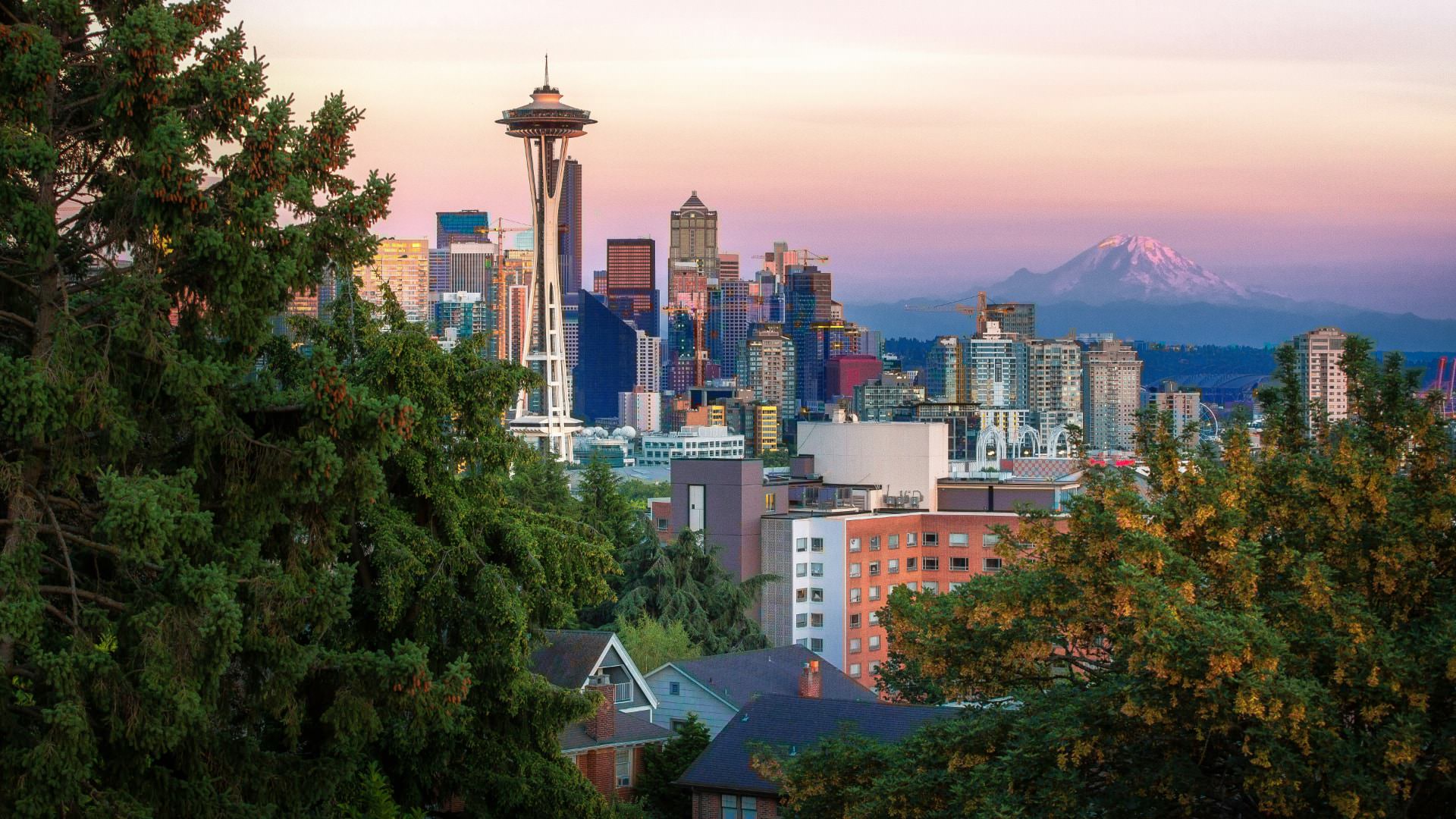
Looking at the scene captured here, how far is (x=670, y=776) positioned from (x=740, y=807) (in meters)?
2.75

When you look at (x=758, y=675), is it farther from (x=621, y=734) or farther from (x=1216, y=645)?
(x=1216, y=645)

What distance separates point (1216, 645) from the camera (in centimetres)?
1919

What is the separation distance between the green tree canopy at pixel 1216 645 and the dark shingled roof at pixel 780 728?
11638mm

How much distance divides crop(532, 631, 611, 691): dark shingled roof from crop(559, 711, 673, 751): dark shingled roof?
925 mm

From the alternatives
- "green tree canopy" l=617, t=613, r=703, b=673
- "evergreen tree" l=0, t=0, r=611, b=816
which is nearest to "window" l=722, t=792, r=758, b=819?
"evergreen tree" l=0, t=0, r=611, b=816

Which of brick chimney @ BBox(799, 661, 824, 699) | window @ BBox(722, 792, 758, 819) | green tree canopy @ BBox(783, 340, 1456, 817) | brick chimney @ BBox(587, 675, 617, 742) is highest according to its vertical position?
green tree canopy @ BBox(783, 340, 1456, 817)

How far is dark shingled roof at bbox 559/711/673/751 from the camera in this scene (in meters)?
38.0

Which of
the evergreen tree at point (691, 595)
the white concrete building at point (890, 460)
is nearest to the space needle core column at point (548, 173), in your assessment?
the white concrete building at point (890, 460)

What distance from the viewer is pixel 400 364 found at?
23.9m

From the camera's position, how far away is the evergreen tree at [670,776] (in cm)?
3928

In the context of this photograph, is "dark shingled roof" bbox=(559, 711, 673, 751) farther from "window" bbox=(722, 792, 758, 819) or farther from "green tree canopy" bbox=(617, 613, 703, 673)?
"green tree canopy" bbox=(617, 613, 703, 673)

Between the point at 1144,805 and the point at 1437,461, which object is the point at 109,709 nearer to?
the point at 1144,805

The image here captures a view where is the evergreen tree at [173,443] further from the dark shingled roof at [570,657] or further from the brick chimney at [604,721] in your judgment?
the dark shingled roof at [570,657]

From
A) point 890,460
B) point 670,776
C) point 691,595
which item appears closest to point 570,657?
point 670,776
